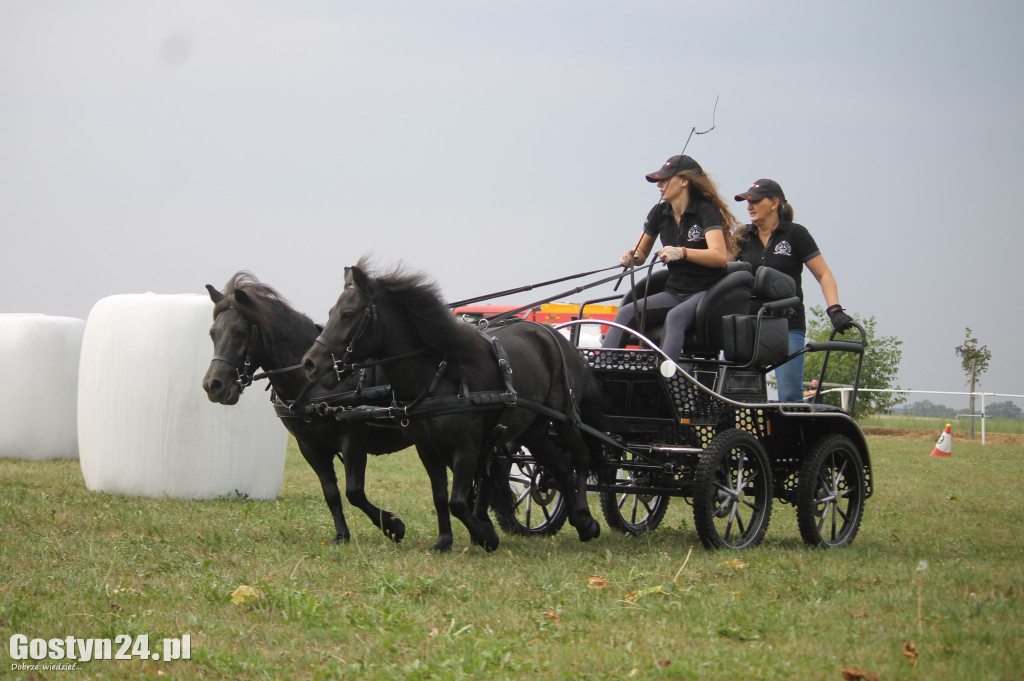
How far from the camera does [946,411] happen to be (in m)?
25.0

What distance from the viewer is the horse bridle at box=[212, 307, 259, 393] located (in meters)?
7.42

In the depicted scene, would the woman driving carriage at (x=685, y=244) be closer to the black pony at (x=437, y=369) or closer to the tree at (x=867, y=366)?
A: the black pony at (x=437, y=369)

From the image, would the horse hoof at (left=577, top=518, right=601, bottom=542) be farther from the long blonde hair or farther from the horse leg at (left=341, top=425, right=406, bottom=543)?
the long blonde hair

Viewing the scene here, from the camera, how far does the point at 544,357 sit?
7562 mm

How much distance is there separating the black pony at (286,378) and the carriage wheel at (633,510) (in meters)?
1.66

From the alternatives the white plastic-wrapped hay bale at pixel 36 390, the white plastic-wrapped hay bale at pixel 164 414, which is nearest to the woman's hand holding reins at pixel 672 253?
the white plastic-wrapped hay bale at pixel 164 414

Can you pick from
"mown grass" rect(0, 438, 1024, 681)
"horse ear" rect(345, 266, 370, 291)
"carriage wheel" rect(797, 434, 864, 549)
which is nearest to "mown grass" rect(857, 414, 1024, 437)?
"carriage wheel" rect(797, 434, 864, 549)

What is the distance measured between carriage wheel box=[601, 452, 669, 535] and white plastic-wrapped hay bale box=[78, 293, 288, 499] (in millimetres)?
3660

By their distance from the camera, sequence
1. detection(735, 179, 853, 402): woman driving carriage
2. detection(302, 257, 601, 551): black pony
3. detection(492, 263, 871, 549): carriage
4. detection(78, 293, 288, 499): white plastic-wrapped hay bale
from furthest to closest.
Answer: detection(78, 293, 288, 499): white plastic-wrapped hay bale
detection(735, 179, 853, 402): woman driving carriage
detection(492, 263, 871, 549): carriage
detection(302, 257, 601, 551): black pony

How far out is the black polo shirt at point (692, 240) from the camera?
7512 millimetres

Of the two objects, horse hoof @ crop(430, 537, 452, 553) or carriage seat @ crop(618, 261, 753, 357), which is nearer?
horse hoof @ crop(430, 537, 452, 553)

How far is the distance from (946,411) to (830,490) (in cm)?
1873

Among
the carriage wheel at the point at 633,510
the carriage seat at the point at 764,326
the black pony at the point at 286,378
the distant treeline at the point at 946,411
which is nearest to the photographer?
the carriage seat at the point at 764,326

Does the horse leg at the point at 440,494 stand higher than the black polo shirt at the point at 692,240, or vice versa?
the black polo shirt at the point at 692,240
